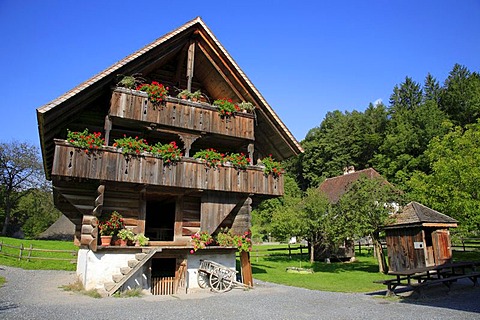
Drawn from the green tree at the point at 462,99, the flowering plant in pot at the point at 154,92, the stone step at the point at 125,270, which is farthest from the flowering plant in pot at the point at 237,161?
the green tree at the point at 462,99

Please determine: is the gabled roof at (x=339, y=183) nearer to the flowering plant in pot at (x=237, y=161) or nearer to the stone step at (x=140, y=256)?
the flowering plant in pot at (x=237, y=161)

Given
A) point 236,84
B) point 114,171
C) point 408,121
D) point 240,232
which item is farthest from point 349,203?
point 408,121

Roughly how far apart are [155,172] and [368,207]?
13.6 metres

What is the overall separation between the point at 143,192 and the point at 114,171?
1.99 m

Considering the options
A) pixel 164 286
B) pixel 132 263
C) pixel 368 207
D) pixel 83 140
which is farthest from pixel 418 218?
pixel 83 140

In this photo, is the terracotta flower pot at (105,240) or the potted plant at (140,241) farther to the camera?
the potted plant at (140,241)

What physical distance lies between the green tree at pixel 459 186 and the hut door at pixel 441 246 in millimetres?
4060

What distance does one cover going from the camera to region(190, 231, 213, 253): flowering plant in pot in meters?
16.2

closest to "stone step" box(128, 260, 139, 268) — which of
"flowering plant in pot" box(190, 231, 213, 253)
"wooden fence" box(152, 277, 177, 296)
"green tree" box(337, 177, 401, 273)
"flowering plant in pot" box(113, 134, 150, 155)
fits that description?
"wooden fence" box(152, 277, 177, 296)

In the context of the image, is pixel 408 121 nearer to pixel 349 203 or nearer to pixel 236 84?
pixel 349 203

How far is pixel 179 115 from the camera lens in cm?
1670

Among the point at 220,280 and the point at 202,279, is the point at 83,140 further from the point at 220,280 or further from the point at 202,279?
the point at 220,280

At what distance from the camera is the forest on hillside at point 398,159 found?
24.5m

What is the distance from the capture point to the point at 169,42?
17.0 metres
